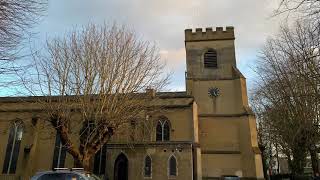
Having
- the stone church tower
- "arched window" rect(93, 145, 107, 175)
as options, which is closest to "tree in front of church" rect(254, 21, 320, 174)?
the stone church tower

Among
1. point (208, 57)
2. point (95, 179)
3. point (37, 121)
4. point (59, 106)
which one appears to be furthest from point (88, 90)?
point (208, 57)

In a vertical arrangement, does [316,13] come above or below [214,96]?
below

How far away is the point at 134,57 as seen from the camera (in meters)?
18.7

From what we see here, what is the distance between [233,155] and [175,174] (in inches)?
277

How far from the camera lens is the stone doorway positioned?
22.9 metres

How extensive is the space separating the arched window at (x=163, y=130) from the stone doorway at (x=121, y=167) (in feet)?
13.2

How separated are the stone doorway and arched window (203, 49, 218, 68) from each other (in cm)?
1265

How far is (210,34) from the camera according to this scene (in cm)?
3128

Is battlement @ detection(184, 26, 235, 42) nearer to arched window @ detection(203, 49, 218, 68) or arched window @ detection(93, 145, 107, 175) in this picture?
arched window @ detection(203, 49, 218, 68)

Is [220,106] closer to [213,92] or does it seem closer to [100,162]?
[213,92]

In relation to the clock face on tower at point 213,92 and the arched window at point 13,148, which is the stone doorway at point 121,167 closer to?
the arched window at point 13,148

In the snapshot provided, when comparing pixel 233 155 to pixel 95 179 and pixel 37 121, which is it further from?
pixel 95 179

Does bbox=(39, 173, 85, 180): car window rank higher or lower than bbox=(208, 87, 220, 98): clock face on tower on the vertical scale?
lower

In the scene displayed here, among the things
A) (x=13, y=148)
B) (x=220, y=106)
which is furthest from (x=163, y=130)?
(x=13, y=148)
